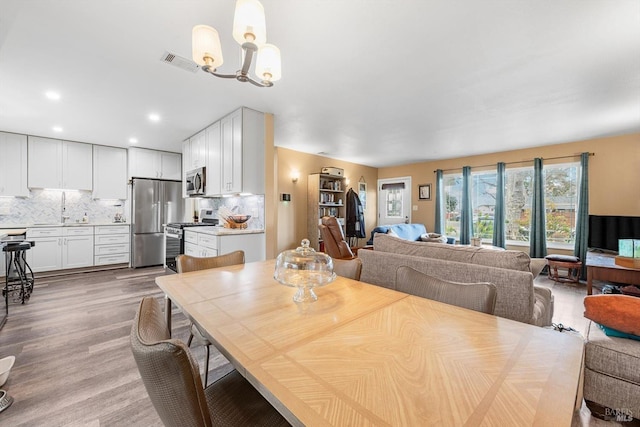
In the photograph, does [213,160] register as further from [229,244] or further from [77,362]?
[77,362]

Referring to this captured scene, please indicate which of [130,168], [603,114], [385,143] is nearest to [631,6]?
[603,114]

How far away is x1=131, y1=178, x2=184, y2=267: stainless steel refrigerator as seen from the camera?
5195 mm

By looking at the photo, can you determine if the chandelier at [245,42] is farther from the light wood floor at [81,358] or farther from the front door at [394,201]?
the front door at [394,201]

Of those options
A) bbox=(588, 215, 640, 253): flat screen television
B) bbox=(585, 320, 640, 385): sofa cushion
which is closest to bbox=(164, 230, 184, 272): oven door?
bbox=(585, 320, 640, 385): sofa cushion

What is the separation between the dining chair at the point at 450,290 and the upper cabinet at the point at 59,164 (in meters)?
6.31

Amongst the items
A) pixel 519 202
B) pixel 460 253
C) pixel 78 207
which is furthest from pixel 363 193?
pixel 78 207

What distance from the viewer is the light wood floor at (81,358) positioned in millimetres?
1494

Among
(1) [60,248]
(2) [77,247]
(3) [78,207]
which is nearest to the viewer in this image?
(1) [60,248]

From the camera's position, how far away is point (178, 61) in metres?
2.29

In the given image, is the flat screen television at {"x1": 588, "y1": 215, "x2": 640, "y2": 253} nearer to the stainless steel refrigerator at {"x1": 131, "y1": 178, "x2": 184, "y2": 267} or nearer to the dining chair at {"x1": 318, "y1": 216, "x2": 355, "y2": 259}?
the dining chair at {"x1": 318, "y1": 216, "x2": 355, "y2": 259}

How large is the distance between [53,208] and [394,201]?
7774 mm

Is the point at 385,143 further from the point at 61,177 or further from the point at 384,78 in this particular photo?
the point at 61,177

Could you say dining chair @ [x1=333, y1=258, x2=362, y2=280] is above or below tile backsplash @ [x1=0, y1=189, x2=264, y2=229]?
below

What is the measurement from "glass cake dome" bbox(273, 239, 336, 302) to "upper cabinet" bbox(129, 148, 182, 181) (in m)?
5.41
